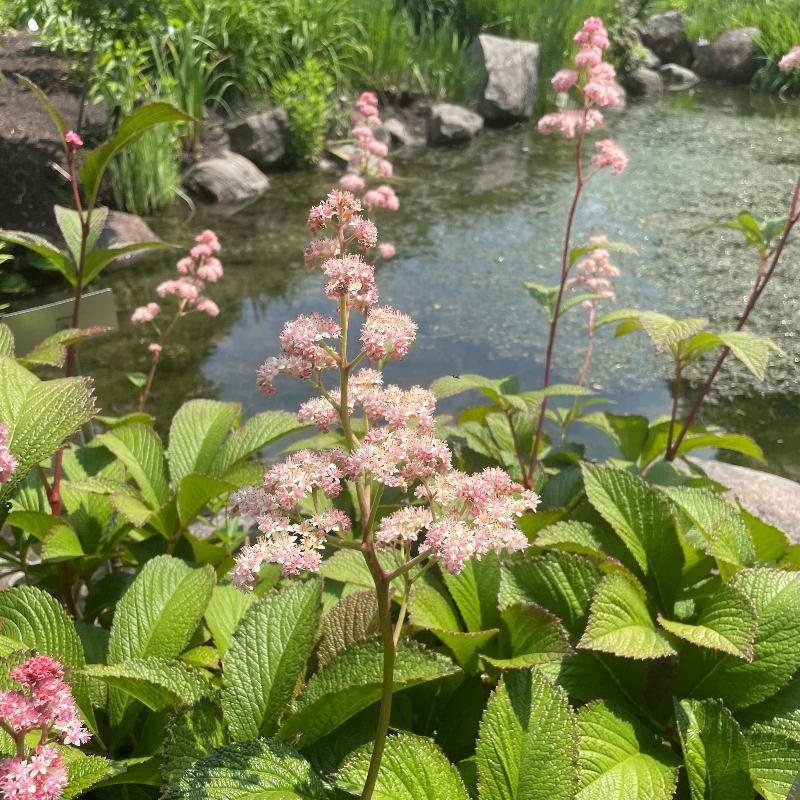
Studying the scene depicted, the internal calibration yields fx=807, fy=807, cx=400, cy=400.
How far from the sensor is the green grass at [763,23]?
36.5 ft

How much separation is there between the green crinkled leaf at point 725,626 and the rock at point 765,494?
1013 millimetres

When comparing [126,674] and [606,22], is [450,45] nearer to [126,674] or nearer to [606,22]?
[606,22]

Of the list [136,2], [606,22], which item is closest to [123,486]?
[136,2]

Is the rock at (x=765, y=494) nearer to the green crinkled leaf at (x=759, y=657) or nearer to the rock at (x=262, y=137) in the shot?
the green crinkled leaf at (x=759, y=657)

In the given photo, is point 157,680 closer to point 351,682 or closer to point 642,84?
point 351,682

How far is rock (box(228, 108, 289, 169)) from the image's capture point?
687 cm

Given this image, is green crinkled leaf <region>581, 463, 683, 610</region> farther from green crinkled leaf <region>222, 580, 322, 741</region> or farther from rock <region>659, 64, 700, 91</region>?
rock <region>659, 64, 700, 91</region>

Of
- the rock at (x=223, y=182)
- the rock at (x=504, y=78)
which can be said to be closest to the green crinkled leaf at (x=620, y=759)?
the rock at (x=223, y=182)

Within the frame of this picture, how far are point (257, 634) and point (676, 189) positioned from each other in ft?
20.7

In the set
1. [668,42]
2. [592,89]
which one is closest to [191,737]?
[592,89]

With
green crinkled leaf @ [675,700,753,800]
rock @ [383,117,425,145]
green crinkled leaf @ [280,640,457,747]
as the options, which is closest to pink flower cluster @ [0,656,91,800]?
green crinkled leaf @ [280,640,457,747]

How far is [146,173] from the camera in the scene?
224 inches

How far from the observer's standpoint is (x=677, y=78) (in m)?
12.2

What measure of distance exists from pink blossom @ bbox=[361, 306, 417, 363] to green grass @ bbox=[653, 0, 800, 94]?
455 inches
